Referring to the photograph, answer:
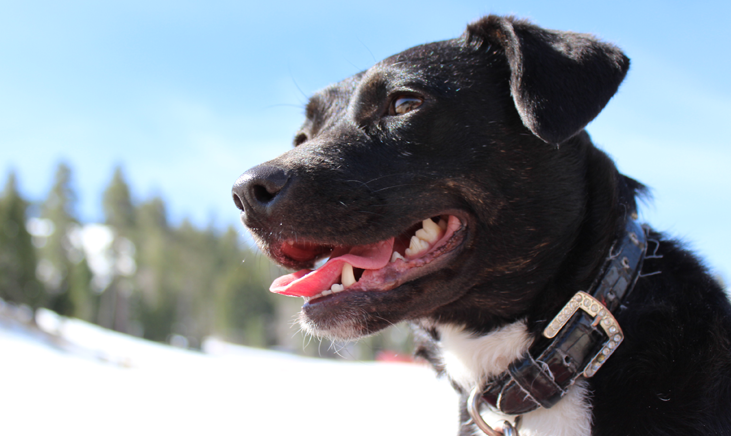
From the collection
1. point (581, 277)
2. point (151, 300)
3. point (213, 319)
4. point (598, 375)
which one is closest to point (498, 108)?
point (581, 277)

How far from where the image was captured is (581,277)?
7.63 ft

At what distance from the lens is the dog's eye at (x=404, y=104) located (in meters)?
2.47

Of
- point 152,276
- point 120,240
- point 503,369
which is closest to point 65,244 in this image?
point 120,240

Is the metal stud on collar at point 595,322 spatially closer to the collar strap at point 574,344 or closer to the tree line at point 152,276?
the collar strap at point 574,344

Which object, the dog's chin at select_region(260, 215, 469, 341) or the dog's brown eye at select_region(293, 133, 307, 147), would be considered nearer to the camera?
the dog's chin at select_region(260, 215, 469, 341)

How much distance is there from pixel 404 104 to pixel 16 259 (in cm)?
4190

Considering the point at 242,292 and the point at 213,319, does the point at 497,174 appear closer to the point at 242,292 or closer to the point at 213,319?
the point at 242,292

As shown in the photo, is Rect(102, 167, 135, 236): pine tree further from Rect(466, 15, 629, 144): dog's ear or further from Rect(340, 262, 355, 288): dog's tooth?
Rect(466, 15, 629, 144): dog's ear

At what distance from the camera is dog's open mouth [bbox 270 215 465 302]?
2.28 metres

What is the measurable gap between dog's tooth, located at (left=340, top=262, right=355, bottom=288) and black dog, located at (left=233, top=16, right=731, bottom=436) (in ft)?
0.04

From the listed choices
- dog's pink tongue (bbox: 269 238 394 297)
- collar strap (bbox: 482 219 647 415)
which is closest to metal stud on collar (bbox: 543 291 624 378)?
collar strap (bbox: 482 219 647 415)

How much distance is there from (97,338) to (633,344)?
36.1 m

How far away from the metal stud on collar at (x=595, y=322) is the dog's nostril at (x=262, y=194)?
1313 millimetres

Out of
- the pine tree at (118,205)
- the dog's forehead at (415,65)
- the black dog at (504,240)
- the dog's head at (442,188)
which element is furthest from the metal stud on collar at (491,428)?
the pine tree at (118,205)
